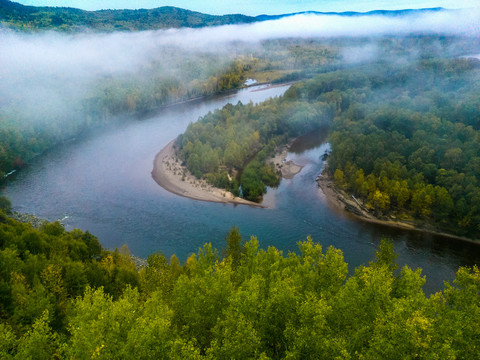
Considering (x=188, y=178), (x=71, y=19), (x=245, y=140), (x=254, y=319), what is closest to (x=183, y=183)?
(x=188, y=178)

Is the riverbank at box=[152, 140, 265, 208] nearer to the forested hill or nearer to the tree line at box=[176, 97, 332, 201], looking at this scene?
the tree line at box=[176, 97, 332, 201]

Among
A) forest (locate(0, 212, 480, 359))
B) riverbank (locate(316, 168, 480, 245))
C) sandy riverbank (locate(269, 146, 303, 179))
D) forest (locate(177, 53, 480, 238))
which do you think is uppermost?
forest (locate(0, 212, 480, 359))

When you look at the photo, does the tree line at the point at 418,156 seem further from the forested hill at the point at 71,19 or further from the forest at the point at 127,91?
the forested hill at the point at 71,19

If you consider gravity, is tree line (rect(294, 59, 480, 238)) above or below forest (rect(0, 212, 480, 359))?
below

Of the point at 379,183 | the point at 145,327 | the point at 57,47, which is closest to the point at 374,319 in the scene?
the point at 145,327

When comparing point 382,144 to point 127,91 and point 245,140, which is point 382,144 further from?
point 127,91

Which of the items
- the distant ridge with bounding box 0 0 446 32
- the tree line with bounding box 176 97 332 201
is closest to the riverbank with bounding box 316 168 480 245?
the tree line with bounding box 176 97 332 201
